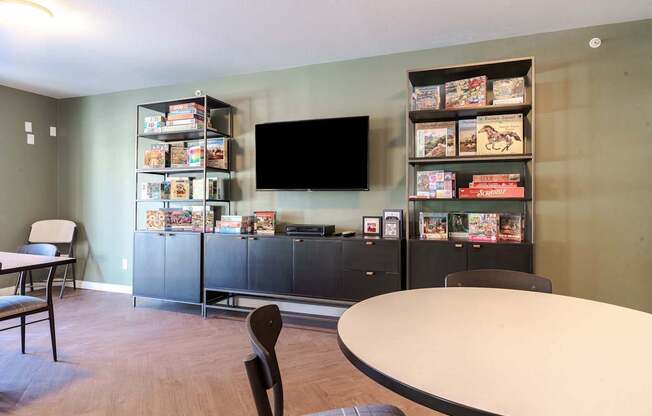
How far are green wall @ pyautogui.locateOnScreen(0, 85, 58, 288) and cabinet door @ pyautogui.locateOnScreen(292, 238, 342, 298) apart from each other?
12.7ft

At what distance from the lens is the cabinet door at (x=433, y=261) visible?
2.86m

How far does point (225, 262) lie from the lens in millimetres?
3586

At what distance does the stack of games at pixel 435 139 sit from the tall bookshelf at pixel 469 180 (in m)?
0.07

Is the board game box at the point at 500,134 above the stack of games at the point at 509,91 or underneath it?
underneath

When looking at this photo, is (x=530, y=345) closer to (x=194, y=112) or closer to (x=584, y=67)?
(x=584, y=67)

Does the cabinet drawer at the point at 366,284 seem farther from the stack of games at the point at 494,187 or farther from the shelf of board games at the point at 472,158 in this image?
the stack of games at the point at 494,187

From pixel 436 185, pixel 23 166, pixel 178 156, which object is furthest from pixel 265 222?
pixel 23 166

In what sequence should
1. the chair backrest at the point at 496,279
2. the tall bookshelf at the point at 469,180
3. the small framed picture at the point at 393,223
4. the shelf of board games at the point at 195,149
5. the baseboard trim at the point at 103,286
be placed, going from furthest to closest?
the baseboard trim at the point at 103,286 < the shelf of board games at the point at 195,149 < the small framed picture at the point at 393,223 < the tall bookshelf at the point at 469,180 < the chair backrest at the point at 496,279

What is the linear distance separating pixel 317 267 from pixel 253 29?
2.11 meters

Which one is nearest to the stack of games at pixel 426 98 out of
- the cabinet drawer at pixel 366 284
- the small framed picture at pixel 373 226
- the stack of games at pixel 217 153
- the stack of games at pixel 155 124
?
the small framed picture at pixel 373 226

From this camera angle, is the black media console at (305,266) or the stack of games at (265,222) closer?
the black media console at (305,266)

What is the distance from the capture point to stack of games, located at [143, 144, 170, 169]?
159 inches

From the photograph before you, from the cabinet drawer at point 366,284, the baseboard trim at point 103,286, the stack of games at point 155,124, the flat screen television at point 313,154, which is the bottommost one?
the baseboard trim at point 103,286

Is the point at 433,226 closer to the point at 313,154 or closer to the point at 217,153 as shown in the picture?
the point at 313,154
